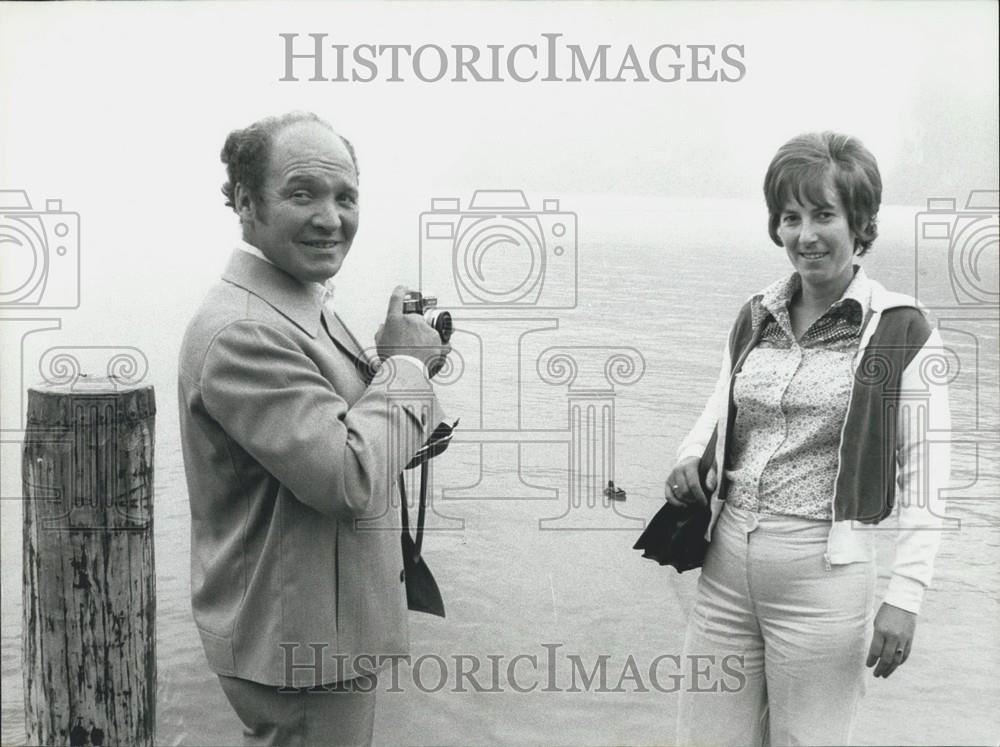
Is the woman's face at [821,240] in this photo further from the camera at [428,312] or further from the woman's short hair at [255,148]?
the woman's short hair at [255,148]

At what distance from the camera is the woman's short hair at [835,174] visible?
2.11m

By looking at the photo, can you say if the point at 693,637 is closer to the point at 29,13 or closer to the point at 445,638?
the point at 445,638

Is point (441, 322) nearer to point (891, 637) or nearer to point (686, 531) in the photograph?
point (686, 531)

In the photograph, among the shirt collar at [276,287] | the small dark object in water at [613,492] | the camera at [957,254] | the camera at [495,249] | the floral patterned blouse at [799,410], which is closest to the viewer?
the shirt collar at [276,287]

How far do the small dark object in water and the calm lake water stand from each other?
106 mm

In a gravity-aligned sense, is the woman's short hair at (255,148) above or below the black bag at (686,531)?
above

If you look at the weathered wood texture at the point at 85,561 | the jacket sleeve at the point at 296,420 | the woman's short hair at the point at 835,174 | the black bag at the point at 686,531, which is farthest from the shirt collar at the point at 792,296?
the weathered wood texture at the point at 85,561

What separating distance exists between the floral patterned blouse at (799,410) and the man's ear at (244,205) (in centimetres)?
107

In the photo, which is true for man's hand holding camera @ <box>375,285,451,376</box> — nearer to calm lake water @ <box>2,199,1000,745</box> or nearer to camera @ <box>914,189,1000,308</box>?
calm lake water @ <box>2,199,1000,745</box>

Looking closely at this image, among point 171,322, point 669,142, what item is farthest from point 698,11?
point 171,322

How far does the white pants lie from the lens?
81.9 inches

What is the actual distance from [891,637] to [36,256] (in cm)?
236

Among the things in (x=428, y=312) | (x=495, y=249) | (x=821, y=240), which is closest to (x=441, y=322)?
(x=428, y=312)

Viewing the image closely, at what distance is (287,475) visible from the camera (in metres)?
1.77
